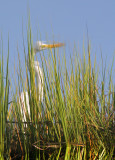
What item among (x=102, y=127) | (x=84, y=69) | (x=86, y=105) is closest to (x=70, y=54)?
(x=84, y=69)

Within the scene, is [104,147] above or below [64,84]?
below

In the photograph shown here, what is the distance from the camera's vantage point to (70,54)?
1.39m

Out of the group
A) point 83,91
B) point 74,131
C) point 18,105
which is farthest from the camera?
point 83,91

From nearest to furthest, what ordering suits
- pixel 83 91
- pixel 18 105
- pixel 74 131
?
pixel 74 131 → pixel 18 105 → pixel 83 91

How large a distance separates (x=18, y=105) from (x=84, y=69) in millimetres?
376

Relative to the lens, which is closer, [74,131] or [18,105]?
[74,131]

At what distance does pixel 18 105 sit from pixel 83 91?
12.5 inches

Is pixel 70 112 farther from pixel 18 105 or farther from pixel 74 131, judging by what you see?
pixel 18 105

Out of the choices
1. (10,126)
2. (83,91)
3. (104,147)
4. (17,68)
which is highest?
(17,68)

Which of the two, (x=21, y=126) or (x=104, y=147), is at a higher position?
(x=21, y=126)

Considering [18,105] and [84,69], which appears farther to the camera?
[84,69]

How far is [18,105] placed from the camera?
4.31 ft

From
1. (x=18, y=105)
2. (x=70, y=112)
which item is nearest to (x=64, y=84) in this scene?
(x=70, y=112)

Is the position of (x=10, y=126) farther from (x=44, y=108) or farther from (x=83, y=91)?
(x=83, y=91)
